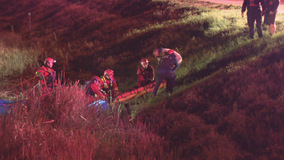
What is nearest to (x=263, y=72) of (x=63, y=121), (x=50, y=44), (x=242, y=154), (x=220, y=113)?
(x=220, y=113)

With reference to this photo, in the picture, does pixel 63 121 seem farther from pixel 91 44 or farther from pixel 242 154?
pixel 91 44

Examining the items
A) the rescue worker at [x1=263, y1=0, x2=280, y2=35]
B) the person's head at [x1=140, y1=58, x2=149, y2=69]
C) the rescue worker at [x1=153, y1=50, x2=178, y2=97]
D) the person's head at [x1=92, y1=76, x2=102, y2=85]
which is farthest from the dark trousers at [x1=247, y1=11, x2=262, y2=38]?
the person's head at [x1=92, y1=76, x2=102, y2=85]

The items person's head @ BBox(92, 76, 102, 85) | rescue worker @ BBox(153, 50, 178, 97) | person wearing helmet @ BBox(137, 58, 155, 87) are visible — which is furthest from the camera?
person wearing helmet @ BBox(137, 58, 155, 87)

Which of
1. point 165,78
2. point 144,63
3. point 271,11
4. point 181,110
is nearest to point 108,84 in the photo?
point 144,63

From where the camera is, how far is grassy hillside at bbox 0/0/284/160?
366 centimetres

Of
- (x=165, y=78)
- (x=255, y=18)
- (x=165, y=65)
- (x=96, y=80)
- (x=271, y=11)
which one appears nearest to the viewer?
(x=165, y=65)

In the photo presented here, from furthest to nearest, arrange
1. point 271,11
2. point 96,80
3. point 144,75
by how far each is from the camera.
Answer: point 271,11 < point 144,75 < point 96,80

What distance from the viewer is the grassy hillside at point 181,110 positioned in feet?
12.0

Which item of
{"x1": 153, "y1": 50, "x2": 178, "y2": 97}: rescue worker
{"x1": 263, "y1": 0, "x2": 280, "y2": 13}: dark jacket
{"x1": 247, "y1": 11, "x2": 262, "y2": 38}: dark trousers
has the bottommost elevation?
{"x1": 153, "y1": 50, "x2": 178, "y2": 97}: rescue worker

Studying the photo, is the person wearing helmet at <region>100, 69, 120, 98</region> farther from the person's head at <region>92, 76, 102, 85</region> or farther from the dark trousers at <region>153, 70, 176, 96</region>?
the dark trousers at <region>153, 70, 176, 96</region>

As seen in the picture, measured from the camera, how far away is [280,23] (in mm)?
12391

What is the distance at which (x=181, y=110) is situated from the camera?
6008 mm

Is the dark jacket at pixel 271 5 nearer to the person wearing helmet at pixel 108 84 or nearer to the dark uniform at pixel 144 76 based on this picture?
the dark uniform at pixel 144 76

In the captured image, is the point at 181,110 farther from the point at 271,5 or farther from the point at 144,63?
the point at 271,5
